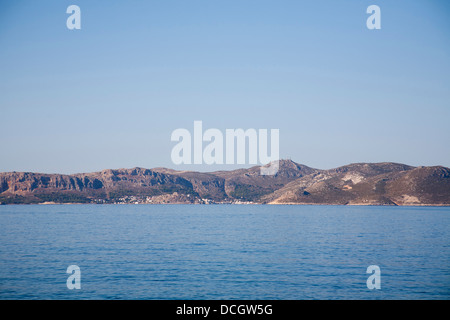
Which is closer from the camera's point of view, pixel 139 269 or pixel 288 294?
pixel 288 294

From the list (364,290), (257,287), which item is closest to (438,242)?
(364,290)

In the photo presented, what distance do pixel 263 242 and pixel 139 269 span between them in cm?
4082

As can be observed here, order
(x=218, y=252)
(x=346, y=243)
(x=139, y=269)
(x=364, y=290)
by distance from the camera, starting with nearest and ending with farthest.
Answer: (x=364, y=290)
(x=139, y=269)
(x=218, y=252)
(x=346, y=243)

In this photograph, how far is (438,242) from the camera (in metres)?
93.8

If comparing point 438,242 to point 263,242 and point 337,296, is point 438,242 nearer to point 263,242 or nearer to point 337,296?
point 263,242

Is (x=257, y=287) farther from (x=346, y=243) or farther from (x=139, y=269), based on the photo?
(x=346, y=243)

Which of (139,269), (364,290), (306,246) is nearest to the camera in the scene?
(364,290)

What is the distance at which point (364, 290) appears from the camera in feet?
148
